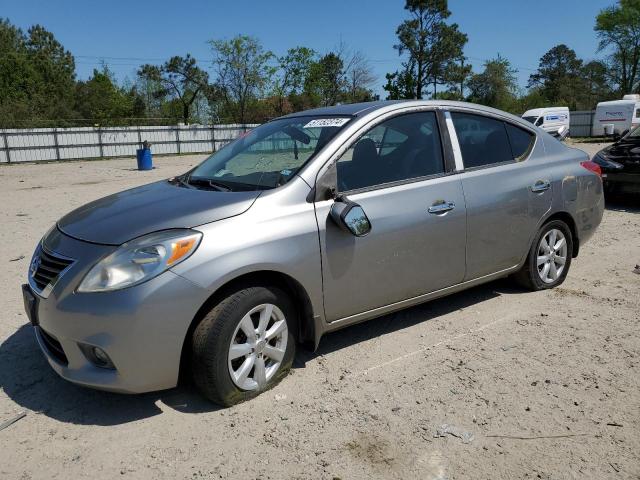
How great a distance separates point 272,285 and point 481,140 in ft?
7.32

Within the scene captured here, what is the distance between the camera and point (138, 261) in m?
2.80

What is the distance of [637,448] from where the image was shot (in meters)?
2.66

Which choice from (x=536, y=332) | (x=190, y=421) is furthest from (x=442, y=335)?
(x=190, y=421)

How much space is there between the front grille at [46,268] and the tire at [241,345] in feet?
2.77

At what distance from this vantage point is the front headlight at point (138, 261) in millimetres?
2770

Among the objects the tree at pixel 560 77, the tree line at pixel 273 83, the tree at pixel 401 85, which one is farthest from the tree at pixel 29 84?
the tree at pixel 560 77

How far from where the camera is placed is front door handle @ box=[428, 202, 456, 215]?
12.5ft

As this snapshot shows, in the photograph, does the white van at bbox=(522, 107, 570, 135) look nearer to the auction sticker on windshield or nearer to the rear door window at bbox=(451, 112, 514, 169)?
the rear door window at bbox=(451, 112, 514, 169)

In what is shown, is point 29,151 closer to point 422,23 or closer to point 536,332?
point 536,332

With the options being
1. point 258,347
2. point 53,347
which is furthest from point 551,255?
point 53,347

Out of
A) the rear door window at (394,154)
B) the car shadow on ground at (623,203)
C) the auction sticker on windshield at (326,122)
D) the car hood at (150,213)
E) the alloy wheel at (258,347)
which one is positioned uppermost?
the auction sticker on windshield at (326,122)

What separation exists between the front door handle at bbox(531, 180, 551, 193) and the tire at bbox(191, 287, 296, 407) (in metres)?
2.45

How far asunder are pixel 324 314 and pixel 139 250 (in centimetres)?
120

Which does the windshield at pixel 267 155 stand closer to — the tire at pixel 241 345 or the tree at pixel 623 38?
the tire at pixel 241 345
